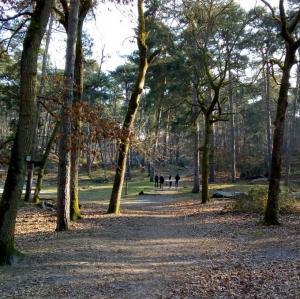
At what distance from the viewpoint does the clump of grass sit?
17594 mm

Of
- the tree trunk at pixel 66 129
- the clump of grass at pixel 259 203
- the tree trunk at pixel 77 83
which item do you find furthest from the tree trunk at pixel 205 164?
the tree trunk at pixel 66 129

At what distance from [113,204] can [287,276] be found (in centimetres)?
1308

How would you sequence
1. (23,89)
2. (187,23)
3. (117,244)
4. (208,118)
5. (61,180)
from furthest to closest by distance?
(208,118) < (187,23) < (61,180) < (117,244) < (23,89)

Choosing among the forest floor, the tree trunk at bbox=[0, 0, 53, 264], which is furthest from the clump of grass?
the tree trunk at bbox=[0, 0, 53, 264]

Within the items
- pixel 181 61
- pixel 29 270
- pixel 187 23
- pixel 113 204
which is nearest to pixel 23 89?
pixel 29 270

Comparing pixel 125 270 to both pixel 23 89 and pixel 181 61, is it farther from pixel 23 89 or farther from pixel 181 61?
pixel 181 61

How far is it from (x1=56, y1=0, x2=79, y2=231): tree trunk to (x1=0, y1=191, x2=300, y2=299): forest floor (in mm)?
745

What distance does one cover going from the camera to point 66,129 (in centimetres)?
1320

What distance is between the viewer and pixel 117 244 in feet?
39.1

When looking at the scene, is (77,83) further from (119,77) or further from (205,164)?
(119,77)

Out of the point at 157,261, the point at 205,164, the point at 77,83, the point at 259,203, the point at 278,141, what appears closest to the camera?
the point at 157,261

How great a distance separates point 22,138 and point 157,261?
3.92 meters

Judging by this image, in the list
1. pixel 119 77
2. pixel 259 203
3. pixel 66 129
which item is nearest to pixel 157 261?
pixel 66 129

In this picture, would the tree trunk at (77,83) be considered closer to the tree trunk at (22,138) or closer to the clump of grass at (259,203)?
the tree trunk at (22,138)
